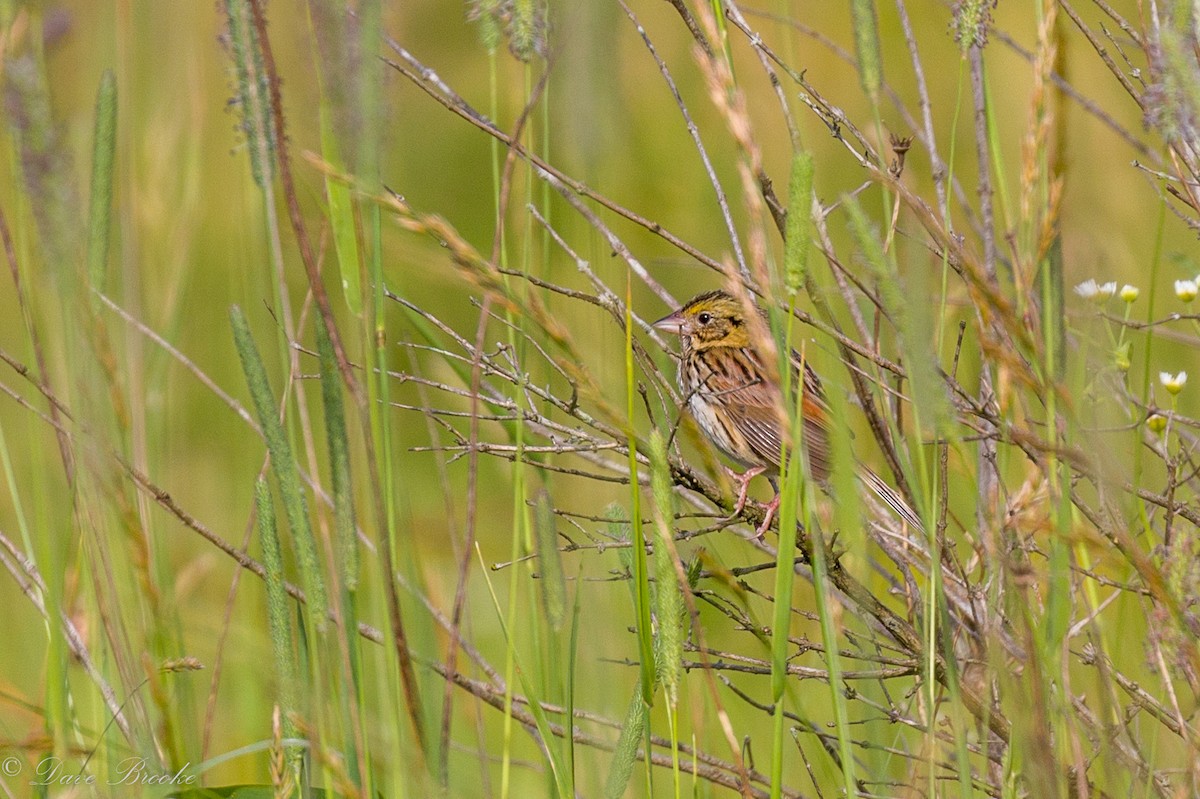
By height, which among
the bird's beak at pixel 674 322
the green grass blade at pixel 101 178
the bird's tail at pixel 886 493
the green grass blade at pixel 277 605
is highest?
the bird's beak at pixel 674 322

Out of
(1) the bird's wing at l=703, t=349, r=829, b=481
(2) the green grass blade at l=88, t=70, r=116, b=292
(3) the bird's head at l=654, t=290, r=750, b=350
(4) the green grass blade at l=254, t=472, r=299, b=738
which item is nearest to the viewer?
(4) the green grass blade at l=254, t=472, r=299, b=738

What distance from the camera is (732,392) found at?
3.92 metres

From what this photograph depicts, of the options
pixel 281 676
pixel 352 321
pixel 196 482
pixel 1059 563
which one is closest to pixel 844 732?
pixel 1059 563

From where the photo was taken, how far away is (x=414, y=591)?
1.53 metres

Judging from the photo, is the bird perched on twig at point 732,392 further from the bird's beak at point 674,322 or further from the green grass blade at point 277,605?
the green grass blade at point 277,605

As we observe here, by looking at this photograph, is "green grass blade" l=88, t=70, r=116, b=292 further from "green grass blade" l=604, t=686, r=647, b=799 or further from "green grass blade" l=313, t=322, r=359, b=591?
"green grass blade" l=604, t=686, r=647, b=799

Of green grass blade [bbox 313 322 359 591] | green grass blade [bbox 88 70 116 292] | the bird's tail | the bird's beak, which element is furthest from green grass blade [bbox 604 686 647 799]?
the bird's beak

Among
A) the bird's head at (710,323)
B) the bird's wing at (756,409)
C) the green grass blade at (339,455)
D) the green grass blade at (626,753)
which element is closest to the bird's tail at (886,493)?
the bird's wing at (756,409)

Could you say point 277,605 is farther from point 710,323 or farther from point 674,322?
point 710,323

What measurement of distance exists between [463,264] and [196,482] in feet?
15.3

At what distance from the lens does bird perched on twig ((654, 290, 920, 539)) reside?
4043 mm

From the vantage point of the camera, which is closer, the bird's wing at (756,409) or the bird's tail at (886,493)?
the bird's tail at (886,493)

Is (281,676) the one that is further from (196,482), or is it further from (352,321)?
(196,482)

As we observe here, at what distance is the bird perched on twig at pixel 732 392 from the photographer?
4043mm
